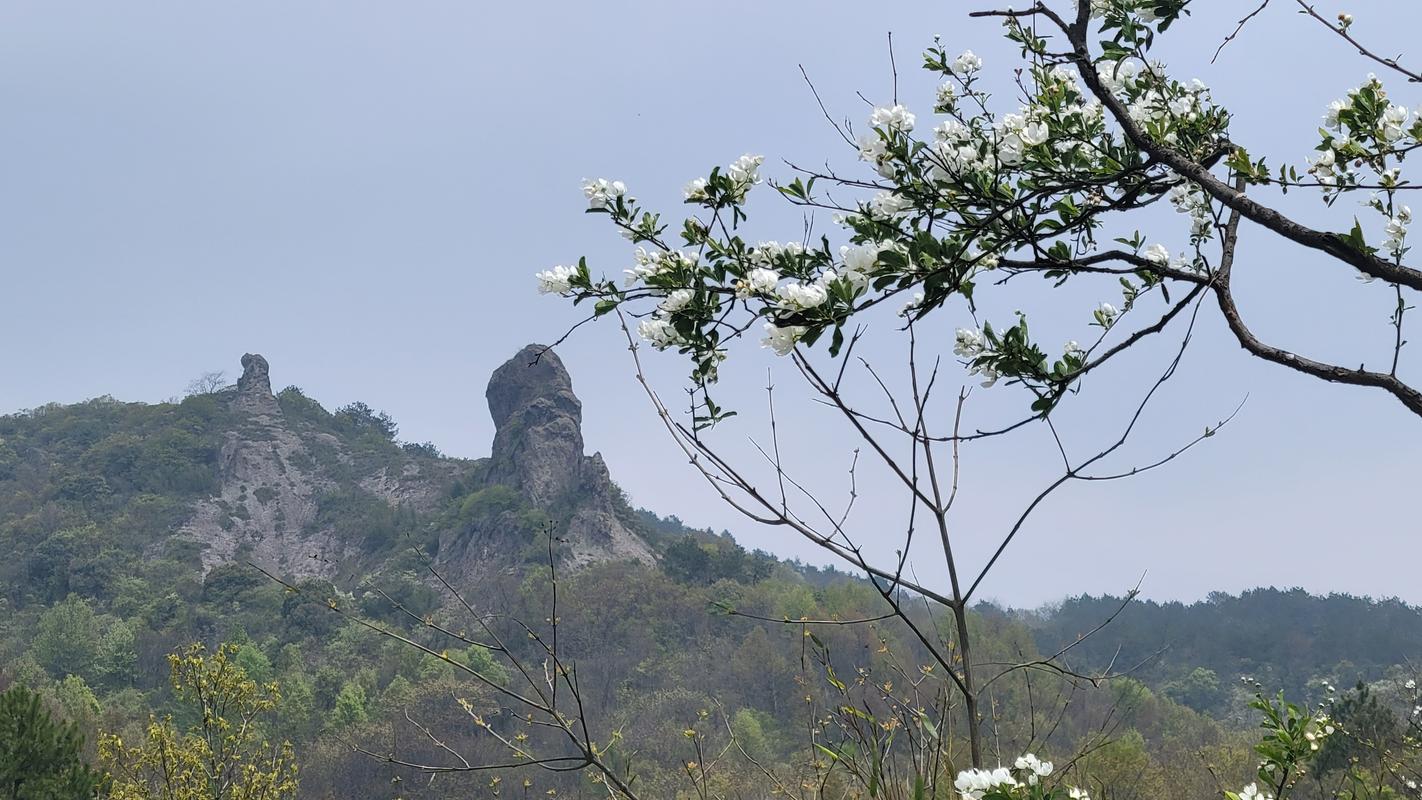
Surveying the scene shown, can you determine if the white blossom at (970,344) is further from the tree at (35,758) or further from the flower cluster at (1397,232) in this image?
the tree at (35,758)

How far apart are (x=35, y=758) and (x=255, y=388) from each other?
8310 cm

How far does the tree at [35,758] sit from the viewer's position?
36.7 ft

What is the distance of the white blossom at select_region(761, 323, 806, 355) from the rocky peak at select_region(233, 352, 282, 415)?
92625 mm

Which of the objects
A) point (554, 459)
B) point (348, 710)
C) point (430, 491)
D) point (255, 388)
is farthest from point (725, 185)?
point (255, 388)

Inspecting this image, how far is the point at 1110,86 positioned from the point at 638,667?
4686cm

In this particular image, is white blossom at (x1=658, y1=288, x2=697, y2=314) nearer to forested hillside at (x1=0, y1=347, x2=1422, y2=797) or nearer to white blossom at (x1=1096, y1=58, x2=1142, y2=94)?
white blossom at (x1=1096, y1=58, x2=1142, y2=94)

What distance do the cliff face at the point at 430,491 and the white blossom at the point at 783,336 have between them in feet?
187

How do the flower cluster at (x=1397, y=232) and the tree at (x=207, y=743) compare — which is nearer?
the flower cluster at (x=1397, y=232)

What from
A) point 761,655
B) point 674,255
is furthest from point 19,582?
point 674,255

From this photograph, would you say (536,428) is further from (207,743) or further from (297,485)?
(207,743)

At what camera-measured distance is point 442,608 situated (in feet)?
182

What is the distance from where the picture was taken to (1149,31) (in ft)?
8.08

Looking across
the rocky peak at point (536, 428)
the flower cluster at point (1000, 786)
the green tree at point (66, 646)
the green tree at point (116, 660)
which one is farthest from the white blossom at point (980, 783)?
the rocky peak at point (536, 428)

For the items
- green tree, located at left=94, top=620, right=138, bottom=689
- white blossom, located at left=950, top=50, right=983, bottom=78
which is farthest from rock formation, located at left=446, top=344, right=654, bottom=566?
white blossom, located at left=950, top=50, right=983, bottom=78
